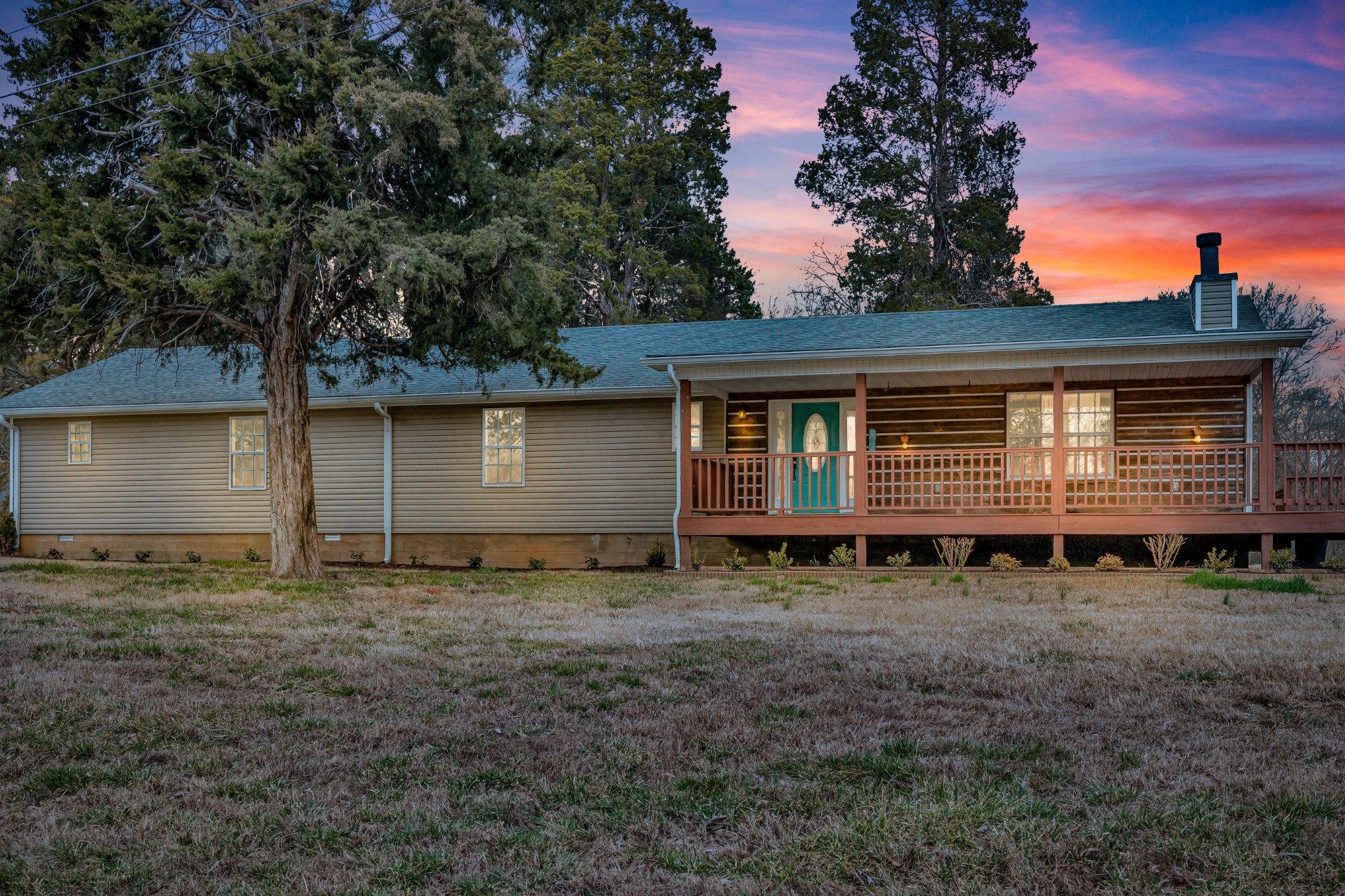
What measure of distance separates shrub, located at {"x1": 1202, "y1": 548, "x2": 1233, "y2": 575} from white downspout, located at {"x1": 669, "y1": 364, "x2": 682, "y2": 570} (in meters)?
6.97

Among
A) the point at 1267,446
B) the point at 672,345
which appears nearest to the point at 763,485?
the point at 672,345

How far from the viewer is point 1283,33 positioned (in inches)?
558

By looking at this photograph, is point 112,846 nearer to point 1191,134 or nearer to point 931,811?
point 931,811

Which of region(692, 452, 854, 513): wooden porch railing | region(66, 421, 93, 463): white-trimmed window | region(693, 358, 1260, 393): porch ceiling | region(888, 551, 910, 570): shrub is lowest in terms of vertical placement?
region(888, 551, 910, 570): shrub

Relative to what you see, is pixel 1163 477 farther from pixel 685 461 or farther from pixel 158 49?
pixel 158 49

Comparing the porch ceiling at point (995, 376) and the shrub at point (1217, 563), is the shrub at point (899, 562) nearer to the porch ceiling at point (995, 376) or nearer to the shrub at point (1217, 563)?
the porch ceiling at point (995, 376)

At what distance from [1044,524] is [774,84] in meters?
15.1

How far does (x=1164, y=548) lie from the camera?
13.9m

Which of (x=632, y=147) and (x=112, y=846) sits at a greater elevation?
(x=632, y=147)

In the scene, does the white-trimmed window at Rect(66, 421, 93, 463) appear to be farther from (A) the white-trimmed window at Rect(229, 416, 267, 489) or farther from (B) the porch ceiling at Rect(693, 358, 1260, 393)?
(B) the porch ceiling at Rect(693, 358, 1260, 393)

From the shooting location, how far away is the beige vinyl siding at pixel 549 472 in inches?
650

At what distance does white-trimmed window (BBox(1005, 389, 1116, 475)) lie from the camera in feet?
51.3

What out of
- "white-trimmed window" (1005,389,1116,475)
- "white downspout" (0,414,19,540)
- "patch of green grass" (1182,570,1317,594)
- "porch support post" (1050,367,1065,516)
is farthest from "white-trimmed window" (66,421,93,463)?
"patch of green grass" (1182,570,1317,594)

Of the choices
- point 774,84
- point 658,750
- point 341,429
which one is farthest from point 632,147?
point 658,750
